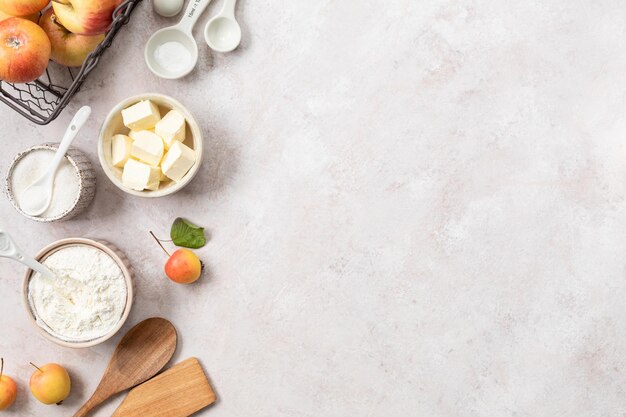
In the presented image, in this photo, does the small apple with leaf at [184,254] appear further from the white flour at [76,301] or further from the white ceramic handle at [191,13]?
the white ceramic handle at [191,13]

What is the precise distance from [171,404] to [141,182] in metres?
0.55

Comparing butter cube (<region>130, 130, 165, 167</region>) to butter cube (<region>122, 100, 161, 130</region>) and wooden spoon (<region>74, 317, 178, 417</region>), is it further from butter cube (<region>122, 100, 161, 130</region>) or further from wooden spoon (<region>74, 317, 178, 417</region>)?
wooden spoon (<region>74, 317, 178, 417</region>)

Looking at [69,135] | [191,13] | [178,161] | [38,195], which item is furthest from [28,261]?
[191,13]

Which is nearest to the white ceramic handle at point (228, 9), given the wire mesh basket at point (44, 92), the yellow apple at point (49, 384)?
the wire mesh basket at point (44, 92)

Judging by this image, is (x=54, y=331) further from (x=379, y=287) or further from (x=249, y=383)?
(x=379, y=287)

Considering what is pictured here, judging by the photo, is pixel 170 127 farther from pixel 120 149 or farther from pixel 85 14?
pixel 85 14

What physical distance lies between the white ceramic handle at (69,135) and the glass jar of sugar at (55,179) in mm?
32

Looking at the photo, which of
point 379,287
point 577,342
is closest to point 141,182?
point 379,287

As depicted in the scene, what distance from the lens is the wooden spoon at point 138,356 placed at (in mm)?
1524

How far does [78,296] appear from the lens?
143 centimetres

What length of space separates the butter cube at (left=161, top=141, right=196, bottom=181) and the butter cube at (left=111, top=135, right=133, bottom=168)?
84 mm

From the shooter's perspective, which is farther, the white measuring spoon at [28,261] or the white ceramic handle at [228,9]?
the white ceramic handle at [228,9]

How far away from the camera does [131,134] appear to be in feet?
4.69

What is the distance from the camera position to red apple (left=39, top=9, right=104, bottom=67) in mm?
1359
